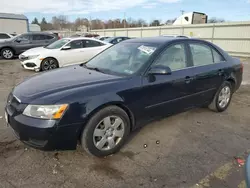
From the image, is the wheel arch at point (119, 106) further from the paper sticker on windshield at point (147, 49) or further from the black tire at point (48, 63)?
the black tire at point (48, 63)

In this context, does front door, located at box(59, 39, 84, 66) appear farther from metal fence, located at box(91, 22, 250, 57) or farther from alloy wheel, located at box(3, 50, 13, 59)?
metal fence, located at box(91, 22, 250, 57)

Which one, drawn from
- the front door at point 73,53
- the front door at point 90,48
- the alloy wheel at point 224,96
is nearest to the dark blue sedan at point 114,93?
the alloy wheel at point 224,96

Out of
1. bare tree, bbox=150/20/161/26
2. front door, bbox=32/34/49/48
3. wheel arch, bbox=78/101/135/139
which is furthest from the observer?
bare tree, bbox=150/20/161/26

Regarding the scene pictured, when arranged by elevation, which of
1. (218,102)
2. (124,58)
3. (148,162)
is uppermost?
(124,58)

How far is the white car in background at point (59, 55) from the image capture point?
8289 mm

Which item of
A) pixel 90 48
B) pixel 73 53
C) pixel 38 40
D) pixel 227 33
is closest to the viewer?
pixel 73 53

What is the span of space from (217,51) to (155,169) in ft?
9.46

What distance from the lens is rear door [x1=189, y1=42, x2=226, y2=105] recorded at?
380 centimetres

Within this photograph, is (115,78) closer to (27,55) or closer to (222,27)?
(27,55)

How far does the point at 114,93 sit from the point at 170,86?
1.04m

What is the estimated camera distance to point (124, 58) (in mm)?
3520

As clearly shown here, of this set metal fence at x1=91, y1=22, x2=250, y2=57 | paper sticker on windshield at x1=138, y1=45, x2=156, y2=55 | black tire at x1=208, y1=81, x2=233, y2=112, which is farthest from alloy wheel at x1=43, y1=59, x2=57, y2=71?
metal fence at x1=91, y1=22, x2=250, y2=57

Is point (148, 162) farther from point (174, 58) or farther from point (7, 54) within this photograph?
point (7, 54)

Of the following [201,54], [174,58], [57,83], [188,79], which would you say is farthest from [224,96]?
[57,83]
